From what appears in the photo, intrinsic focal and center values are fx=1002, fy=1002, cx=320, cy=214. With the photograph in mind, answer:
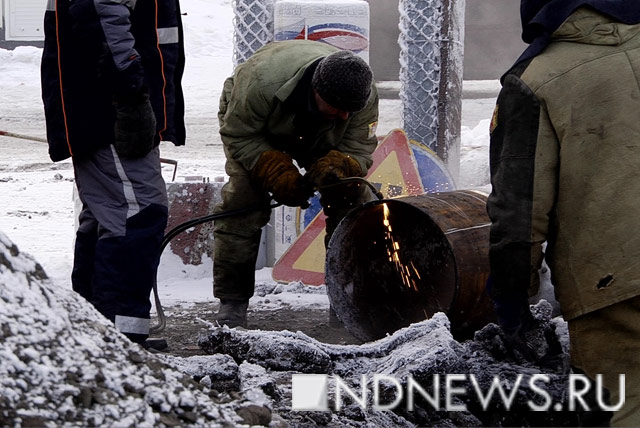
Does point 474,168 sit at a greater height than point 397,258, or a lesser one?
lesser

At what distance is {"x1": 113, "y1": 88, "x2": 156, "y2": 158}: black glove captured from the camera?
4188mm

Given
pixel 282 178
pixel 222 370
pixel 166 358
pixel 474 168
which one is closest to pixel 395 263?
pixel 282 178

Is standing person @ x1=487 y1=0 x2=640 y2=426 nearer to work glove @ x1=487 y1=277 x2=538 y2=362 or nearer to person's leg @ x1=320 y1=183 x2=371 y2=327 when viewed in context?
work glove @ x1=487 y1=277 x2=538 y2=362

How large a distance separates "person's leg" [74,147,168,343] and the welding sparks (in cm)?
124

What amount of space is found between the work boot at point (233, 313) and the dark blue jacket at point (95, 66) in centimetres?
109

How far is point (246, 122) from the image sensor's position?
4816 mm

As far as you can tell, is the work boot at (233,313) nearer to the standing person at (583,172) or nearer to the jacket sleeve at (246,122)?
the jacket sleeve at (246,122)

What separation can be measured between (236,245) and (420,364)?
1.73 metres

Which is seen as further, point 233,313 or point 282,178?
point 233,313

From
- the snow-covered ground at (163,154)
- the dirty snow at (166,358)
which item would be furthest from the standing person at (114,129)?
the dirty snow at (166,358)

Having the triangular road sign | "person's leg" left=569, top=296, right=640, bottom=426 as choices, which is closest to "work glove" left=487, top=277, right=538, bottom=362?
"person's leg" left=569, top=296, right=640, bottom=426

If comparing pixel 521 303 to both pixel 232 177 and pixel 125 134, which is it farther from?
pixel 232 177

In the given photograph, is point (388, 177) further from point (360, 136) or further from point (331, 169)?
point (331, 169)

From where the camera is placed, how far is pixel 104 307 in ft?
13.9
